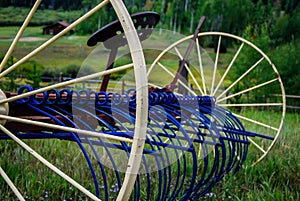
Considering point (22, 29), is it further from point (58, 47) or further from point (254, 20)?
point (254, 20)

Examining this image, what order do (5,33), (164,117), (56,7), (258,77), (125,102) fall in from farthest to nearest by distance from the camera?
(258,77), (56,7), (5,33), (164,117), (125,102)

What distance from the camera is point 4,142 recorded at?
3.31 metres

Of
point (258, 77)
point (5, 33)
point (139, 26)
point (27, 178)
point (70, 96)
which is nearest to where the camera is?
point (70, 96)

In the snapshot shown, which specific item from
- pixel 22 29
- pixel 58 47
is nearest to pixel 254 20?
pixel 58 47

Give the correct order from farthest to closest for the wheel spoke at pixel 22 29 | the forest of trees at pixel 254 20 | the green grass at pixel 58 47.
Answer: the forest of trees at pixel 254 20 → the green grass at pixel 58 47 → the wheel spoke at pixel 22 29

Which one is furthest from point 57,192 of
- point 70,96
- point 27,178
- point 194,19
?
point 194,19

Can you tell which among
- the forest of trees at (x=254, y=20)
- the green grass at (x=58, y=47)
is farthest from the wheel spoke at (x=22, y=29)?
the forest of trees at (x=254, y=20)

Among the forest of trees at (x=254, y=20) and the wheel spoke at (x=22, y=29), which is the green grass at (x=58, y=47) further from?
the forest of trees at (x=254, y=20)

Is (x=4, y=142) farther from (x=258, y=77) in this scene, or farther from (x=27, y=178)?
(x=258, y=77)

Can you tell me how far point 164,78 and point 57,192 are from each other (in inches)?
61.6

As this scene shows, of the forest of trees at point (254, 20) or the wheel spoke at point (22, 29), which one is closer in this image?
the wheel spoke at point (22, 29)

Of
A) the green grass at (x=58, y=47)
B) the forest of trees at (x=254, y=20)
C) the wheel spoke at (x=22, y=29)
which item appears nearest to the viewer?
the wheel spoke at (x=22, y=29)

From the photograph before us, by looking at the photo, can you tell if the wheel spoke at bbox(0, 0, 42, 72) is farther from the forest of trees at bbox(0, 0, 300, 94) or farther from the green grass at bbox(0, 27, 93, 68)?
the forest of trees at bbox(0, 0, 300, 94)

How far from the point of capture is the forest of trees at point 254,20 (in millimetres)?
9984
